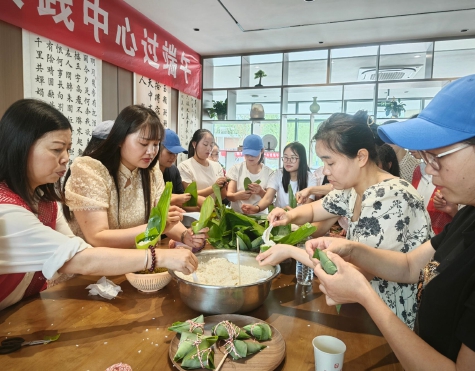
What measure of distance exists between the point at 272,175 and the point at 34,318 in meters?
2.82

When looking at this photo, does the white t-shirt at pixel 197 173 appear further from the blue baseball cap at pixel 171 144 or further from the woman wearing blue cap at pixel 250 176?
the blue baseball cap at pixel 171 144

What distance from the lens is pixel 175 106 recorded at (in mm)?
5156

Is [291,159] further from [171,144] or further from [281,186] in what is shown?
[171,144]

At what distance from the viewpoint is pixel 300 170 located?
3.49 meters

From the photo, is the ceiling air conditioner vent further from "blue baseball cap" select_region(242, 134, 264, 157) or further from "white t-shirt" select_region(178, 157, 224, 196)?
"white t-shirt" select_region(178, 157, 224, 196)

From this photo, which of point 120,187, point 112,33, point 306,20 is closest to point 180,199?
point 120,187

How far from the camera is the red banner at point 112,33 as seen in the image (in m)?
2.71

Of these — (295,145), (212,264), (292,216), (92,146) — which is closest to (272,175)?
(295,145)

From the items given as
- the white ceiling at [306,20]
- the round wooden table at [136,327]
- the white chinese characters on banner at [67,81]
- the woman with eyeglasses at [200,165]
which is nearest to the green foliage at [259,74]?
the white ceiling at [306,20]

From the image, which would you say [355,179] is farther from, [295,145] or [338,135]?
[295,145]

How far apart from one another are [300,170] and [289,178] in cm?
15

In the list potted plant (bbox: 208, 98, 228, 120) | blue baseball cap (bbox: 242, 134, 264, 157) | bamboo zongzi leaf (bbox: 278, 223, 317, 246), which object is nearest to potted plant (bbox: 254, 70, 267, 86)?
potted plant (bbox: 208, 98, 228, 120)

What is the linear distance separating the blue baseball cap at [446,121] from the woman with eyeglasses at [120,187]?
3.87 ft

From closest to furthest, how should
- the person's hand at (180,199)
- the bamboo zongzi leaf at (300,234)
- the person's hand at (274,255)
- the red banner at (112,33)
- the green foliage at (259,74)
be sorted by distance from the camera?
the person's hand at (274,255) → the bamboo zongzi leaf at (300,234) → the person's hand at (180,199) → the red banner at (112,33) → the green foliage at (259,74)
